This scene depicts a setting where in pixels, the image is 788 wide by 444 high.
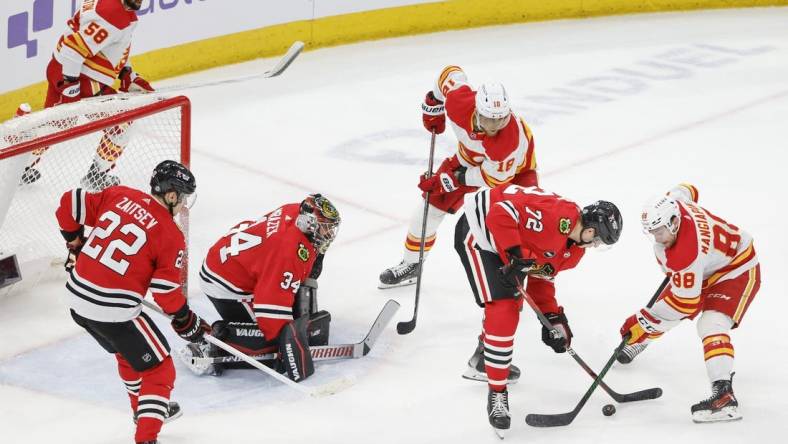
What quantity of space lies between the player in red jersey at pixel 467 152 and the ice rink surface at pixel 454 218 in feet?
0.86

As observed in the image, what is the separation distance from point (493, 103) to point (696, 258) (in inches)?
40.0

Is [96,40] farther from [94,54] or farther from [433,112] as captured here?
[433,112]

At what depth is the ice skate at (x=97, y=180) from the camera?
206 inches

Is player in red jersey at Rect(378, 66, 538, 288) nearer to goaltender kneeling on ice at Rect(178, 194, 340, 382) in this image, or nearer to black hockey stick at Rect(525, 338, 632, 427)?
goaltender kneeling on ice at Rect(178, 194, 340, 382)

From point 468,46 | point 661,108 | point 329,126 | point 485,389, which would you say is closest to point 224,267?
point 485,389

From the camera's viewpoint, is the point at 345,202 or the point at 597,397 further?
the point at 345,202

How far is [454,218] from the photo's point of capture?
242 inches

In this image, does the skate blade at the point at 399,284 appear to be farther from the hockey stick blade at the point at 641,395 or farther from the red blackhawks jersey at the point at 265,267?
the hockey stick blade at the point at 641,395

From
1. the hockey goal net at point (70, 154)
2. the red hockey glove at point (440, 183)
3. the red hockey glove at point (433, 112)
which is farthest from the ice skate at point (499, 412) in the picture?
the hockey goal net at point (70, 154)

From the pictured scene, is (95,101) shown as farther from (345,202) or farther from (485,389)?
(485,389)

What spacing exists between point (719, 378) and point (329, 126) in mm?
3724

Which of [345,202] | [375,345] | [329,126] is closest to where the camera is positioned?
[375,345]

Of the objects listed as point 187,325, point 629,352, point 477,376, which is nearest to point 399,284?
point 477,376

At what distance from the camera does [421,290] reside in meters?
5.37
